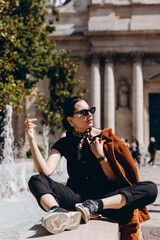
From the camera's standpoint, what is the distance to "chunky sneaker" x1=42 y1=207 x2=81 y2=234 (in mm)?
2553

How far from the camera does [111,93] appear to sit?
25734 mm

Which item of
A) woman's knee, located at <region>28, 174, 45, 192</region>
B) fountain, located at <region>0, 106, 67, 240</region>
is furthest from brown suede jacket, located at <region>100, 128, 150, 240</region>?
fountain, located at <region>0, 106, 67, 240</region>

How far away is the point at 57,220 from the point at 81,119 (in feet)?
3.95

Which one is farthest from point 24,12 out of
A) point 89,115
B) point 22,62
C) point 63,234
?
point 63,234

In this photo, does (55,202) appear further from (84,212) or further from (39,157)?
(39,157)

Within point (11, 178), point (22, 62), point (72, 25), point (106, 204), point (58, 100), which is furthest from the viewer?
point (72, 25)

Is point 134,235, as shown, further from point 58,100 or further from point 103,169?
point 58,100

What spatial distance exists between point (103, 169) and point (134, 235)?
2.41 ft

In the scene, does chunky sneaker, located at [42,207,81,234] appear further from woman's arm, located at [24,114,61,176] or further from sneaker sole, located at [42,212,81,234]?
woman's arm, located at [24,114,61,176]

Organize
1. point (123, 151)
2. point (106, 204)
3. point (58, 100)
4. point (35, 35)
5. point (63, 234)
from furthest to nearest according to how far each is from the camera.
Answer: point (58, 100)
point (35, 35)
point (123, 151)
point (106, 204)
point (63, 234)

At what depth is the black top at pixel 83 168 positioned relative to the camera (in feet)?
10.9

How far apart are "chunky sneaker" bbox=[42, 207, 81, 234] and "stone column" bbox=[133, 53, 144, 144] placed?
76.3 ft

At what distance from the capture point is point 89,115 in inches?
133

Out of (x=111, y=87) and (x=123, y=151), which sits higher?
(x=111, y=87)
